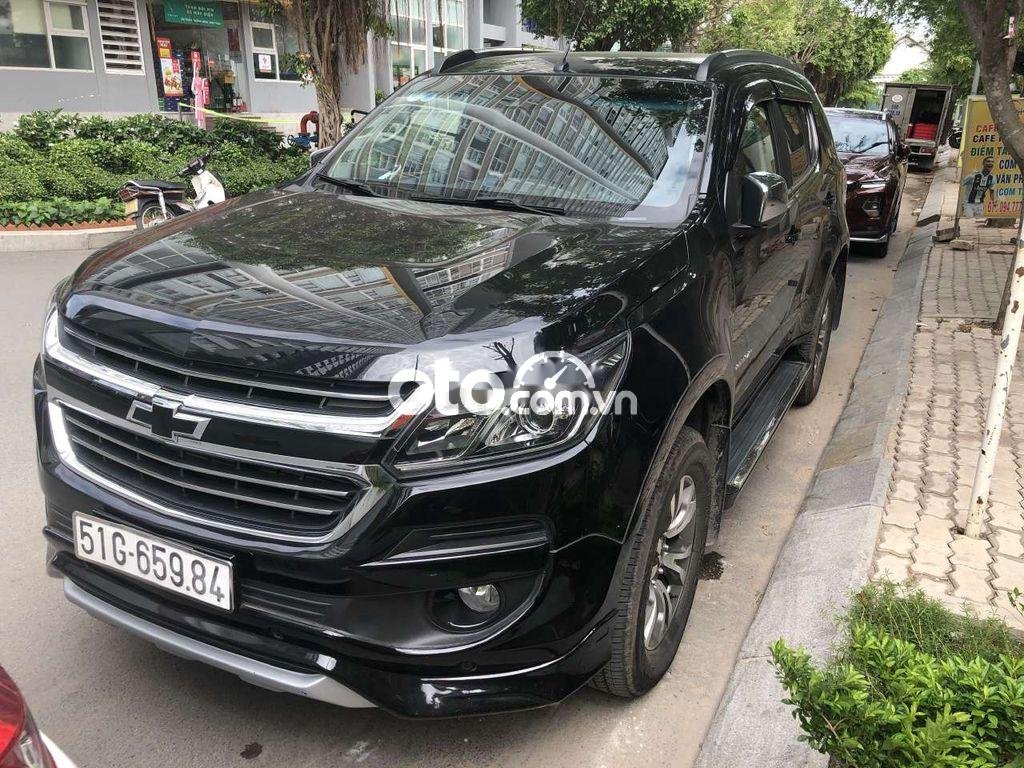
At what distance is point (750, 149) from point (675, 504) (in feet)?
5.43

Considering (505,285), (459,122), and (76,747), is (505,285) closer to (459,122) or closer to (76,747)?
(459,122)

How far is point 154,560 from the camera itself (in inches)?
86.2

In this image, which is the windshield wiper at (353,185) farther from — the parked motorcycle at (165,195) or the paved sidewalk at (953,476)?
the parked motorcycle at (165,195)

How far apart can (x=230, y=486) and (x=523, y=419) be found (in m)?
0.74

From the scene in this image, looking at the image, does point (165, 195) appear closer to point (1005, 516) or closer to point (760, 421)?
point (760, 421)

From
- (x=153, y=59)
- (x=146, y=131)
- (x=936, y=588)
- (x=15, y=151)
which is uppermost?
(x=153, y=59)

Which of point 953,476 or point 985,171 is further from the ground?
point 985,171

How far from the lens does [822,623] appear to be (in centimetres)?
298

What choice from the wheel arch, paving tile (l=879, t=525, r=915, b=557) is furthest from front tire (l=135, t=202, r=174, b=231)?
paving tile (l=879, t=525, r=915, b=557)

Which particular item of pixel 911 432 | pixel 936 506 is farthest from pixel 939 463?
pixel 936 506

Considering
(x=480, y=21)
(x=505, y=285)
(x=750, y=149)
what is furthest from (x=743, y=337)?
(x=480, y=21)

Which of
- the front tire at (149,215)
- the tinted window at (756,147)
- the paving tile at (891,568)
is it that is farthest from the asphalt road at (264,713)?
the front tire at (149,215)

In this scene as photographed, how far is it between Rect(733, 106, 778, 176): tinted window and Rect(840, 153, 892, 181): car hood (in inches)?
265

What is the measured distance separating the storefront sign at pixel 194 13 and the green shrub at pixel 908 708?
2313 cm
